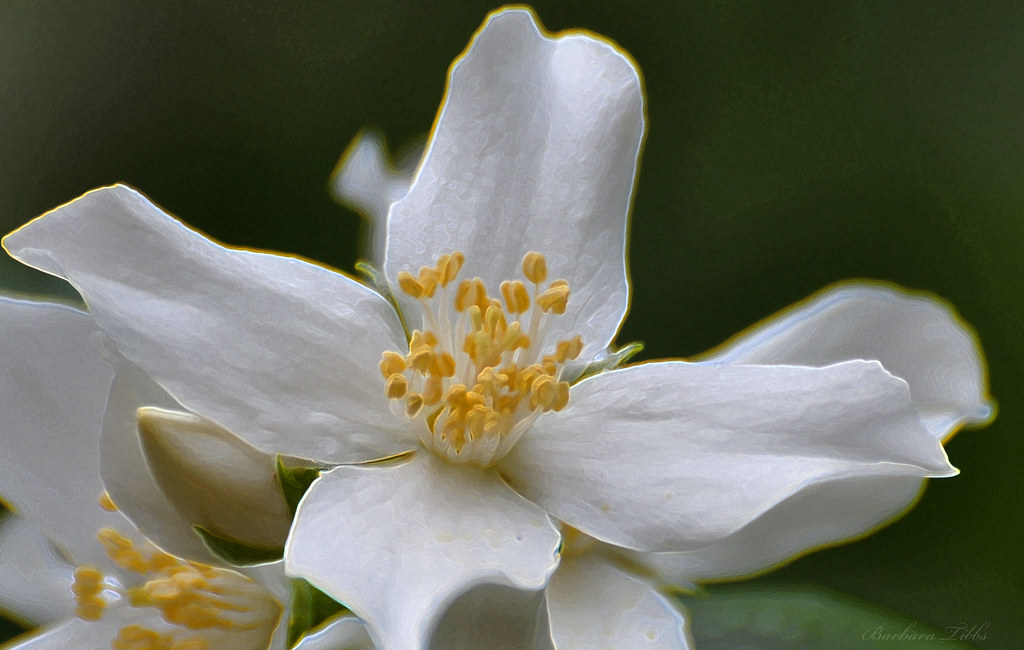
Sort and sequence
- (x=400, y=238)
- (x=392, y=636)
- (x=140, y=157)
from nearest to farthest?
(x=392, y=636) < (x=400, y=238) < (x=140, y=157)

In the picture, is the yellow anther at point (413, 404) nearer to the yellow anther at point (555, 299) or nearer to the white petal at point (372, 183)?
the yellow anther at point (555, 299)

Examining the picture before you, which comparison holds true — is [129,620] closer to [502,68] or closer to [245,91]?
[502,68]

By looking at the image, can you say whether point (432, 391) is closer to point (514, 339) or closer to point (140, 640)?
point (514, 339)

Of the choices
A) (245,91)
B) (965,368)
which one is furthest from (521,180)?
(245,91)

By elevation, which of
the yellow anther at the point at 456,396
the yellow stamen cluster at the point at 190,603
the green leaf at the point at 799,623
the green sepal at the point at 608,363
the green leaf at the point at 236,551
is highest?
the yellow anther at the point at 456,396

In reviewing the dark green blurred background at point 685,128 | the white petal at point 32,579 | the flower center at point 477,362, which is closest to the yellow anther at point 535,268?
the flower center at point 477,362

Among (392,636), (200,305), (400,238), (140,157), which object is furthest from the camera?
(140,157)
